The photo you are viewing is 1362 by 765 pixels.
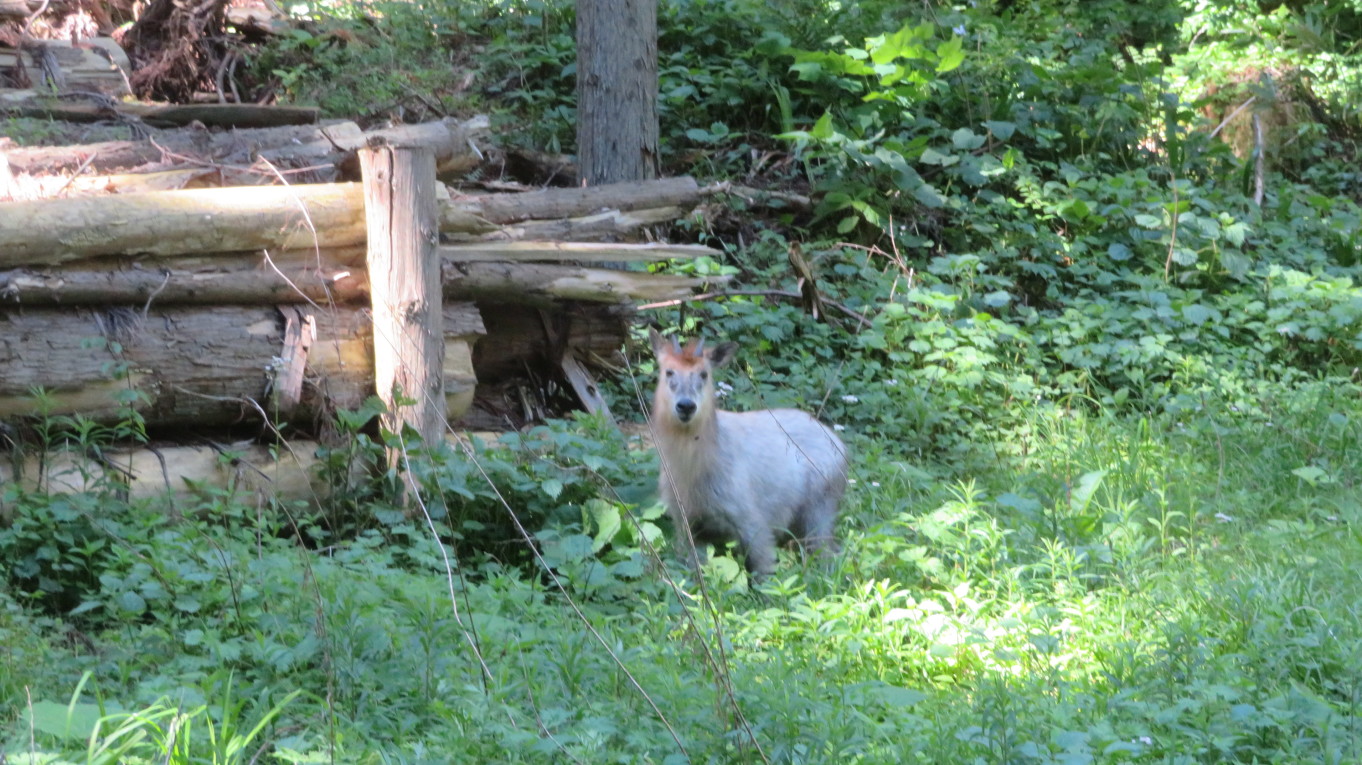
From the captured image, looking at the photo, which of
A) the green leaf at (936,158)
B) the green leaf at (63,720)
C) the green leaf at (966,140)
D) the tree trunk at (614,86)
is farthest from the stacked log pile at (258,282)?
the green leaf at (966,140)

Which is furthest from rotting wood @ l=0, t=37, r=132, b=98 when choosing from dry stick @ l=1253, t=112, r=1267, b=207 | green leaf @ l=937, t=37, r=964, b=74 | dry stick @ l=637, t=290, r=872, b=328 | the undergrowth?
dry stick @ l=1253, t=112, r=1267, b=207

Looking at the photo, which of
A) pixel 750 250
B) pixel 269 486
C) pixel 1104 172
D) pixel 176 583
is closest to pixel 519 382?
pixel 269 486

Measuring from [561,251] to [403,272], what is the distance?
1.35m

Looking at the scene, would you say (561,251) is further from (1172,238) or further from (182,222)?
(1172,238)

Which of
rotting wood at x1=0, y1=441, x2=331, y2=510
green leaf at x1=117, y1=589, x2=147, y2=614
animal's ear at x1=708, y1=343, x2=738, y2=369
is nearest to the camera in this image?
green leaf at x1=117, y1=589, x2=147, y2=614

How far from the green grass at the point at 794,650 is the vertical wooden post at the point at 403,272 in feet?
3.01

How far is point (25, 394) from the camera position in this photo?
5992 mm

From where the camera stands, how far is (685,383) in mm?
6152

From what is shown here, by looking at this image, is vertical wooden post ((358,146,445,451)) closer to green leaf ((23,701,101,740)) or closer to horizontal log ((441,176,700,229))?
horizontal log ((441,176,700,229))

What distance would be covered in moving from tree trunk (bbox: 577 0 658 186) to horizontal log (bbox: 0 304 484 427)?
3.16m

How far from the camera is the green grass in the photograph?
12.2 feet

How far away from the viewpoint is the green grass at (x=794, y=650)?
3.72 meters

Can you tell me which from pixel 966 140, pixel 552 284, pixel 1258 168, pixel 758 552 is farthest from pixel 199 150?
pixel 1258 168

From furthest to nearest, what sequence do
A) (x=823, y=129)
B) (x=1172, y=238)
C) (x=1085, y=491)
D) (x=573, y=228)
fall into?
(x=823, y=129) < (x=1172, y=238) < (x=573, y=228) < (x=1085, y=491)
